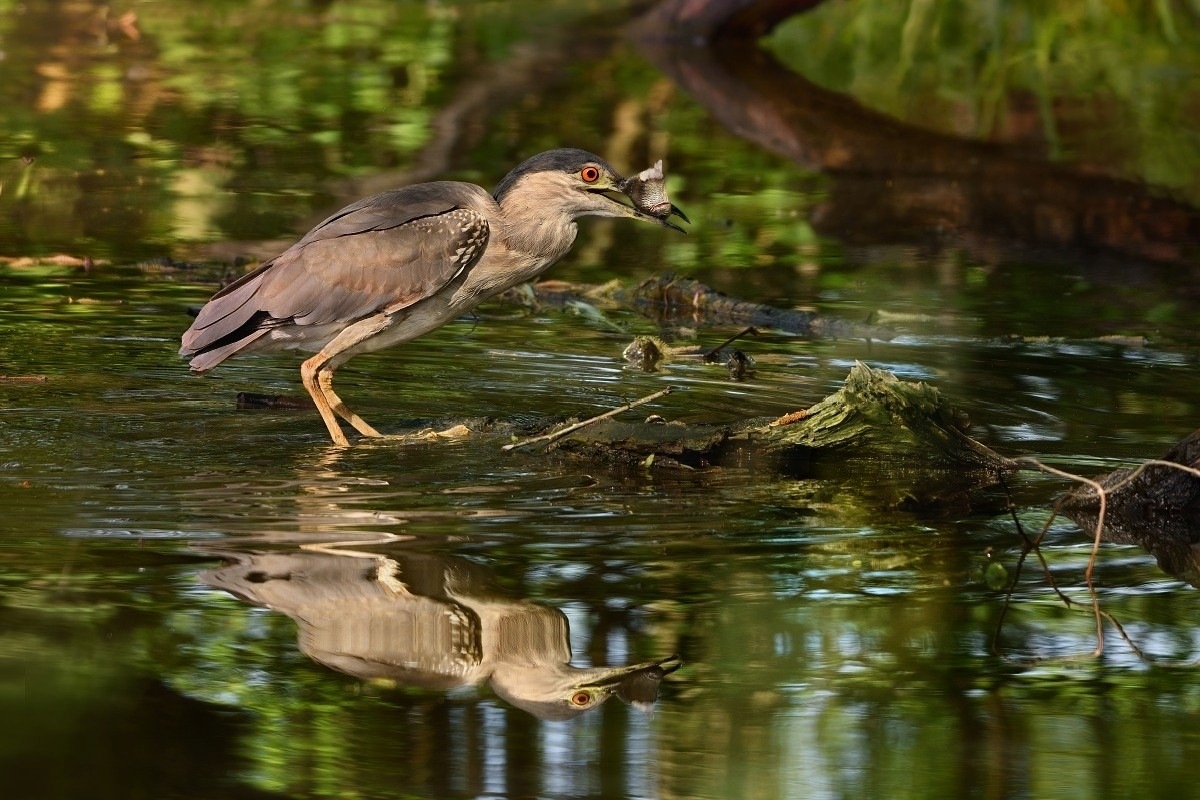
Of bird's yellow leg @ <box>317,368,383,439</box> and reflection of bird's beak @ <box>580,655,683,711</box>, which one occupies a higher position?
bird's yellow leg @ <box>317,368,383,439</box>

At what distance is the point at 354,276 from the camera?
8273 millimetres

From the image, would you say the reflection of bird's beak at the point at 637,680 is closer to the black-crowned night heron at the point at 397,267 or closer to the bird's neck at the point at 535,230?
the black-crowned night heron at the point at 397,267

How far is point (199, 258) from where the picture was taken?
472 inches

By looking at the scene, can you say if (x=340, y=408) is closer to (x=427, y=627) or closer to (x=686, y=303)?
(x=427, y=627)

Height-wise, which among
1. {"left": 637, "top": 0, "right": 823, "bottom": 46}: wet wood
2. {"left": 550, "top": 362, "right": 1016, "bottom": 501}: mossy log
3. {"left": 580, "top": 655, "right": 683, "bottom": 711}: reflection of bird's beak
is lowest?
{"left": 580, "top": 655, "right": 683, "bottom": 711}: reflection of bird's beak

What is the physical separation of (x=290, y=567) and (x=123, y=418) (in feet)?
7.49

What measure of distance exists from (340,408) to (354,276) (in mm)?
549

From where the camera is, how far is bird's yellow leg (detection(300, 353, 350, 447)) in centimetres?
791

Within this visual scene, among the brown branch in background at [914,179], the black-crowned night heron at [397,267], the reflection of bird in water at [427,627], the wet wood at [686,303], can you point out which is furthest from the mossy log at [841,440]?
the brown branch in background at [914,179]

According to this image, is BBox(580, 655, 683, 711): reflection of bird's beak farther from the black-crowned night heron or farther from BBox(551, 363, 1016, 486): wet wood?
the black-crowned night heron

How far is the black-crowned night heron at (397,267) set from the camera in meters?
8.24

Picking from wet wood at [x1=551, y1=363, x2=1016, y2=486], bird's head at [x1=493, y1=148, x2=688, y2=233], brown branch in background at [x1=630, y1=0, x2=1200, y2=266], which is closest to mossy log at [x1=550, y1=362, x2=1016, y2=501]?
wet wood at [x1=551, y1=363, x2=1016, y2=486]

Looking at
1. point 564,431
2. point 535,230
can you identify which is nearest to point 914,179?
point 535,230

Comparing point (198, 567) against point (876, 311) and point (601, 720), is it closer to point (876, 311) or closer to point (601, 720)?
point (601, 720)
